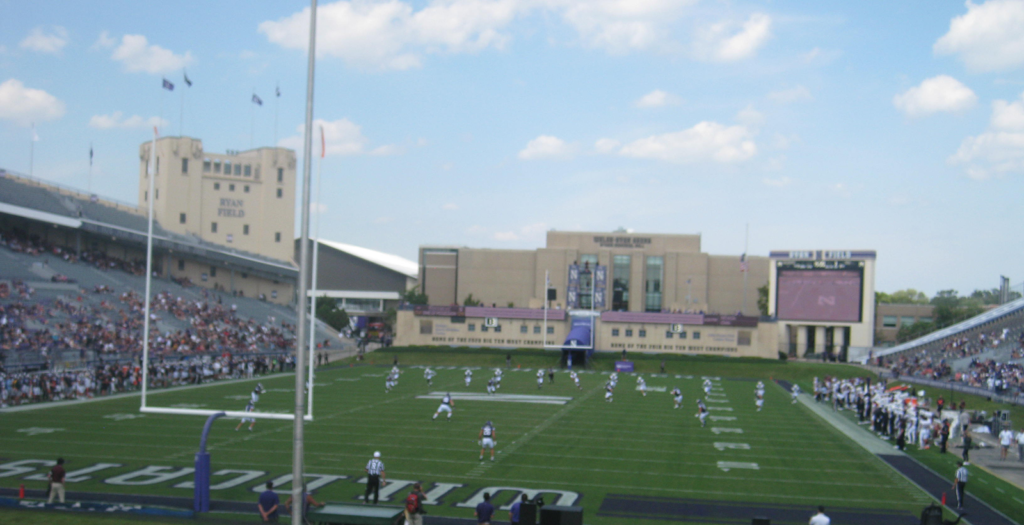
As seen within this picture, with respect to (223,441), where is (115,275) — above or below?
above

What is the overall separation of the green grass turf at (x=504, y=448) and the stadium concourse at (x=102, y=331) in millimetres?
3020

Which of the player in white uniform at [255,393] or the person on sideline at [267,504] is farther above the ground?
the player in white uniform at [255,393]

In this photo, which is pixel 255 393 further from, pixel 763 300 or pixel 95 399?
pixel 763 300

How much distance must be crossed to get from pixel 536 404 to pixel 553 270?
46.8 meters

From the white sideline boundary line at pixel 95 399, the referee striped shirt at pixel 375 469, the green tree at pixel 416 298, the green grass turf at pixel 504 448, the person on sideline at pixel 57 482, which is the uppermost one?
the green tree at pixel 416 298

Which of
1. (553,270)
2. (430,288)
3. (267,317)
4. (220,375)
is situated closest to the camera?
(220,375)

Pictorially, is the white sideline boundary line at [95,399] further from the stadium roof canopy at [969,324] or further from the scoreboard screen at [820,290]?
the stadium roof canopy at [969,324]

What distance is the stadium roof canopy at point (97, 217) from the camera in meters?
43.4

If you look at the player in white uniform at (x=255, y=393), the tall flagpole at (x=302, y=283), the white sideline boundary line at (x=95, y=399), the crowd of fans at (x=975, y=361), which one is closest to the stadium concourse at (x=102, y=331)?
the white sideline boundary line at (x=95, y=399)

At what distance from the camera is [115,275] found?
152 ft

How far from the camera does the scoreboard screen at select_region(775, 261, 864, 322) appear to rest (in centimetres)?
5841

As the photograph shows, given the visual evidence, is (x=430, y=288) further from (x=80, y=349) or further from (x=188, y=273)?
(x=80, y=349)

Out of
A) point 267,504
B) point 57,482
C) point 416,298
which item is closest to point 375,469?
point 267,504

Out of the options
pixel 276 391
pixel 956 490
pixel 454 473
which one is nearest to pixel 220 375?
pixel 276 391
